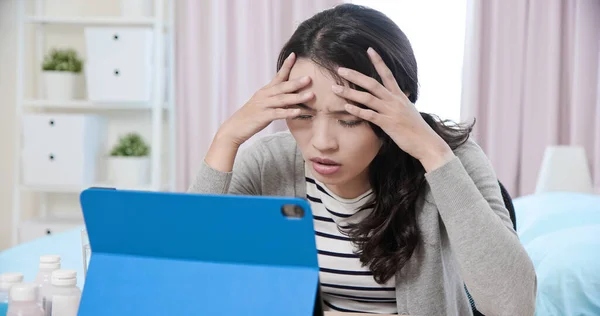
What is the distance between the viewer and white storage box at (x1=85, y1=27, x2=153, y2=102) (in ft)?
10.1

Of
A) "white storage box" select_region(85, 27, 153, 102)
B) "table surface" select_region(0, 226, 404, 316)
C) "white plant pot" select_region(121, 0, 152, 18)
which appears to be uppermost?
"white plant pot" select_region(121, 0, 152, 18)

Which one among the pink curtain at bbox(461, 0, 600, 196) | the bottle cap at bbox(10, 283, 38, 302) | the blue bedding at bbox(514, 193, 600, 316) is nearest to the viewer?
the bottle cap at bbox(10, 283, 38, 302)

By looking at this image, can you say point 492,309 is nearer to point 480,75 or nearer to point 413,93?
point 413,93

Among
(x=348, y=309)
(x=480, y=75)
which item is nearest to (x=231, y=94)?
(x=480, y=75)

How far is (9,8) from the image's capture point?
3441mm

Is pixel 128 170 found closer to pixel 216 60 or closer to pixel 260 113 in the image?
pixel 216 60

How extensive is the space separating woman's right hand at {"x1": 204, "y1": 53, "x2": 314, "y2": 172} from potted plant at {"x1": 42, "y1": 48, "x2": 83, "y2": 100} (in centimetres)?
222

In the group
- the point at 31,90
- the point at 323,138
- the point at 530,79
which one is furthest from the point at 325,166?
the point at 31,90

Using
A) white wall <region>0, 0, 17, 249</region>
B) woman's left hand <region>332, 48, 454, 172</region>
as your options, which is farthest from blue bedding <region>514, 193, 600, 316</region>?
white wall <region>0, 0, 17, 249</region>

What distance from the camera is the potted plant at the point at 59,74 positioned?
10.4 feet

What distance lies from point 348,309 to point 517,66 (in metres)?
2.10

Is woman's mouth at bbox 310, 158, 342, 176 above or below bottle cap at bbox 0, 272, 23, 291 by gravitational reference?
above

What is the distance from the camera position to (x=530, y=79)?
301 cm

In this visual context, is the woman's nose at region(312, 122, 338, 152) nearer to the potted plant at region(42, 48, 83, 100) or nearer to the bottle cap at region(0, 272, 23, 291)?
the bottle cap at region(0, 272, 23, 291)
